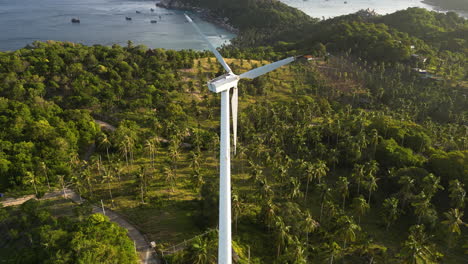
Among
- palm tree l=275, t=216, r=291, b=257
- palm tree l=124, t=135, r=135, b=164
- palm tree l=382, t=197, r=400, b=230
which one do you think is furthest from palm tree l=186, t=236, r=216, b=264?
palm tree l=124, t=135, r=135, b=164

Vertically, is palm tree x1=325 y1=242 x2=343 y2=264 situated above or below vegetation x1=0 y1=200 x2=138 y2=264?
below

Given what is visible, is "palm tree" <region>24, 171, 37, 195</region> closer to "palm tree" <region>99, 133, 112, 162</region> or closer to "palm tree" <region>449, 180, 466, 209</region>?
"palm tree" <region>99, 133, 112, 162</region>

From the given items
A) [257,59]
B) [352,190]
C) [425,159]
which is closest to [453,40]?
[257,59]

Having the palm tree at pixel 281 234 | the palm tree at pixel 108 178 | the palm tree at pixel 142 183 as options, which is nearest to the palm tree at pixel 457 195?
the palm tree at pixel 281 234

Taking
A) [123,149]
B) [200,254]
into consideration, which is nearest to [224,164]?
[200,254]

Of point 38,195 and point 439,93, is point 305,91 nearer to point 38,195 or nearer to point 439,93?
point 439,93

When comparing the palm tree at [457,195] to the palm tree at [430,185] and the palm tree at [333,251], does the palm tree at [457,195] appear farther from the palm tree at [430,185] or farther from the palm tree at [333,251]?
the palm tree at [333,251]
